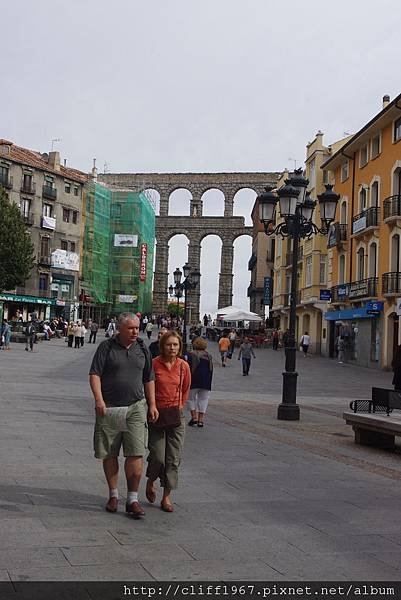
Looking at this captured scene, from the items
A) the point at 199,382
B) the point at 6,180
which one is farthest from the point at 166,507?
the point at 6,180

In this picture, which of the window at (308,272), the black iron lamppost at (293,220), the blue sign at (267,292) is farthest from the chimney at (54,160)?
the black iron lamppost at (293,220)

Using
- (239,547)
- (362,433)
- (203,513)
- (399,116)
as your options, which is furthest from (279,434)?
(399,116)

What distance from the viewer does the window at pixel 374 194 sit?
35.8m

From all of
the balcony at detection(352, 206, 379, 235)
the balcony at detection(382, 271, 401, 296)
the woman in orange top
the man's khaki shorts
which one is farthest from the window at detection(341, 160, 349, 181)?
the man's khaki shorts

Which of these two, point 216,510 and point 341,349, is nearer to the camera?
point 216,510

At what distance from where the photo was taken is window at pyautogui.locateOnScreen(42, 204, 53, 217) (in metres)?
66.4

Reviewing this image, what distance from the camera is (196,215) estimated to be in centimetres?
9556

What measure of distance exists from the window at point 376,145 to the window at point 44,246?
122 feet

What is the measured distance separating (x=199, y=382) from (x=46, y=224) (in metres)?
55.9

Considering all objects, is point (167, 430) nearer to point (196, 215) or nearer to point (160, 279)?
point (196, 215)

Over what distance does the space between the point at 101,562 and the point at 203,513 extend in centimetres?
168

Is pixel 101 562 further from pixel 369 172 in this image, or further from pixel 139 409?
pixel 369 172

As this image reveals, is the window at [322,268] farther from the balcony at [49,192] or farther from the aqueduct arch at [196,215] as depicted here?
the aqueduct arch at [196,215]

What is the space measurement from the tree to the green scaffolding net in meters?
24.7
